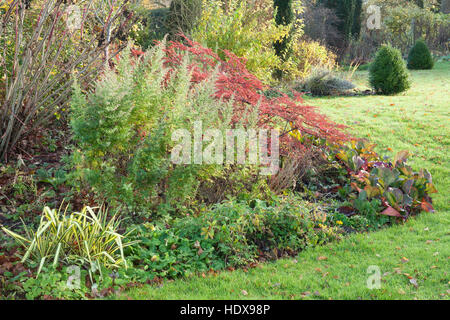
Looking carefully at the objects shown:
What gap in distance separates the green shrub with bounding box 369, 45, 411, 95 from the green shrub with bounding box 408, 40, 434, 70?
25.8 ft

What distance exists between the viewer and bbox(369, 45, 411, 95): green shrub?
11469mm

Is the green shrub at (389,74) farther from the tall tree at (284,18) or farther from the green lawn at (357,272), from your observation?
the green lawn at (357,272)

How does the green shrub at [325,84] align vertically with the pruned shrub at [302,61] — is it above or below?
below

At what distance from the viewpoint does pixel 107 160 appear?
3.61 meters

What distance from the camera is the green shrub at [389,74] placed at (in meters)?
11.5

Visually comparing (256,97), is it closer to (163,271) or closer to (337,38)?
(163,271)

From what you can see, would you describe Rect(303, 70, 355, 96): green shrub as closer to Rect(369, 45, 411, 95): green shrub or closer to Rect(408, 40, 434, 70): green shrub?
Rect(369, 45, 411, 95): green shrub

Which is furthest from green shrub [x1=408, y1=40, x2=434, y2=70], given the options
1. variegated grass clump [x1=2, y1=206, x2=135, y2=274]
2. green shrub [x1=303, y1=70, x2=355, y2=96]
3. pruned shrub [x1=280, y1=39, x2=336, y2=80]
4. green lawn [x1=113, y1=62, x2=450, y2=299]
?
variegated grass clump [x1=2, y1=206, x2=135, y2=274]

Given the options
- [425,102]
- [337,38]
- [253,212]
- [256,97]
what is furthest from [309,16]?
[253,212]

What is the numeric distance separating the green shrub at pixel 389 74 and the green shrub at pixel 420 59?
7867 millimetres

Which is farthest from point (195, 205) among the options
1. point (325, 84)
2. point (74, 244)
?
point (325, 84)

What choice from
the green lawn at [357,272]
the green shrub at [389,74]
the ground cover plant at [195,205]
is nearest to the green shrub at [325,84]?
the green shrub at [389,74]

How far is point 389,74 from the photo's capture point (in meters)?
11.4
